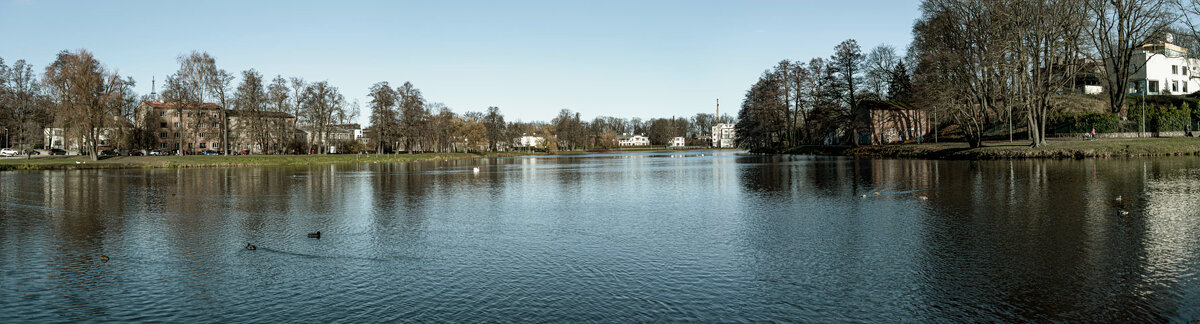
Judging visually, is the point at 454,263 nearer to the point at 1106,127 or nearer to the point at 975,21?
the point at 975,21

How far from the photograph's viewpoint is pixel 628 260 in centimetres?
1041

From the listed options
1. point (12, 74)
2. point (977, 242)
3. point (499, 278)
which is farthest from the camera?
point (12, 74)

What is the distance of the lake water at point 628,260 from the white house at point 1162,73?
212 feet

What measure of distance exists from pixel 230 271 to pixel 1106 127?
202 feet

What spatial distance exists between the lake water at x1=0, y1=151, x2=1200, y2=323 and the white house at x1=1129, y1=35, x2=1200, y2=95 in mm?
64720

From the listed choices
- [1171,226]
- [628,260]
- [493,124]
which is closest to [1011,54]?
[1171,226]

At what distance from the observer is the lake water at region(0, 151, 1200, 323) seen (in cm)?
747

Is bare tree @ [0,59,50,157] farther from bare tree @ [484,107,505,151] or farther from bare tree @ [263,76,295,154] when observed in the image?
bare tree @ [484,107,505,151]

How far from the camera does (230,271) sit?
10039 mm

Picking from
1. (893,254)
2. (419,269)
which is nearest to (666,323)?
(419,269)

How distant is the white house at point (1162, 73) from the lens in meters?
69.2

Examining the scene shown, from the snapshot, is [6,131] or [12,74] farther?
[6,131]

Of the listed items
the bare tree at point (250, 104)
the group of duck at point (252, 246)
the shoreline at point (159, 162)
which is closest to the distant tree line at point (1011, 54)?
the group of duck at point (252, 246)

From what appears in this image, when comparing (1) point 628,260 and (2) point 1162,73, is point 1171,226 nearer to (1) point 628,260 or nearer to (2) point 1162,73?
(1) point 628,260
